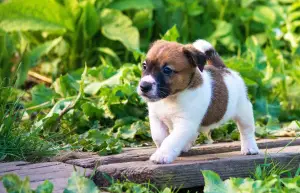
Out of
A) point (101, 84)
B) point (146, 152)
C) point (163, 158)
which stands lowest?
point (146, 152)

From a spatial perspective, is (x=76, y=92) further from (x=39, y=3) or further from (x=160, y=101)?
(x=160, y=101)

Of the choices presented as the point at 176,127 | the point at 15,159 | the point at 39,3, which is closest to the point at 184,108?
the point at 176,127

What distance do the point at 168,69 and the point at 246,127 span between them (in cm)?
87

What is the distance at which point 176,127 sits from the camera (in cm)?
420

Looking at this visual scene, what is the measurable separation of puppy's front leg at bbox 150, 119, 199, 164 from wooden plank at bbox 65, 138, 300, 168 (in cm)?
37

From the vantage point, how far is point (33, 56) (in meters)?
7.17

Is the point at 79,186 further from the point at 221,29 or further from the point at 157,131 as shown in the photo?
the point at 221,29

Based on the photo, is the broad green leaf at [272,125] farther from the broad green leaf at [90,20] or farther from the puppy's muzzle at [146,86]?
the broad green leaf at [90,20]

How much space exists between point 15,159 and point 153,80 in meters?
1.15

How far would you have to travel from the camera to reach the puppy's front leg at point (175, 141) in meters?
4.05

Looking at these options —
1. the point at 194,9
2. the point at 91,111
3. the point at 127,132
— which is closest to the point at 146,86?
the point at 127,132

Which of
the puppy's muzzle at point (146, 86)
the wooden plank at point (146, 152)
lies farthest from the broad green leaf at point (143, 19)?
the puppy's muzzle at point (146, 86)

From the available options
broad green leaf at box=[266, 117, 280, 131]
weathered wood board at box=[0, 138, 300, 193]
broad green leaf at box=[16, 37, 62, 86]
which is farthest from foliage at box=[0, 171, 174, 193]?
broad green leaf at box=[16, 37, 62, 86]

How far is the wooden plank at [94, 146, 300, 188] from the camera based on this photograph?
3855mm
